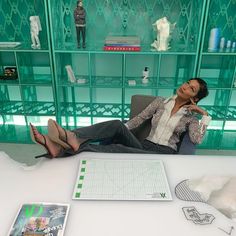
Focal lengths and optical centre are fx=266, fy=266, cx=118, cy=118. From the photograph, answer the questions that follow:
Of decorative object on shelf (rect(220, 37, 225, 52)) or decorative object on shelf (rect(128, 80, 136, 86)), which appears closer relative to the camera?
decorative object on shelf (rect(220, 37, 225, 52))

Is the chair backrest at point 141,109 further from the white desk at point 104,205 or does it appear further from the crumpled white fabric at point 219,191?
the crumpled white fabric at point 219,191

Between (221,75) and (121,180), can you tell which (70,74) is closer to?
(221,75)

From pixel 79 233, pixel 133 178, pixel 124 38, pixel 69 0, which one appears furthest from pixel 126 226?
pixel 69 0

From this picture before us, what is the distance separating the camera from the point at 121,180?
1.18 metres

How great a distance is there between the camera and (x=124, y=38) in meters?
2.58

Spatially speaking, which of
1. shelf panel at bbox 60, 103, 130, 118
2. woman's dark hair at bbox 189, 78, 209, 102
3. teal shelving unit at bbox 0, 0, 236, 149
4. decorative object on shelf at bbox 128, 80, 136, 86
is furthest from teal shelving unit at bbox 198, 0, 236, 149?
shelf panel at bbox 60, 103, 130, 118

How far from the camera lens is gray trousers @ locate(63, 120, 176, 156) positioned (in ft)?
5.37

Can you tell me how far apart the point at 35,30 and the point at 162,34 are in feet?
4.04

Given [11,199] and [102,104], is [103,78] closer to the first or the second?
[102,104]

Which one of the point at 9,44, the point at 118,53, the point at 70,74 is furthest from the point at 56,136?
the point at 9,44

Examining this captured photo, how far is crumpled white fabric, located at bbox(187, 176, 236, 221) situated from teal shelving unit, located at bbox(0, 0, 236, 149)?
1.59 metres

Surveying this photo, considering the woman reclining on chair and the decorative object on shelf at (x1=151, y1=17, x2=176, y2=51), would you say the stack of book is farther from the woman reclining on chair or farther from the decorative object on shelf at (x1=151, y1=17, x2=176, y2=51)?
the woman reclining on chair

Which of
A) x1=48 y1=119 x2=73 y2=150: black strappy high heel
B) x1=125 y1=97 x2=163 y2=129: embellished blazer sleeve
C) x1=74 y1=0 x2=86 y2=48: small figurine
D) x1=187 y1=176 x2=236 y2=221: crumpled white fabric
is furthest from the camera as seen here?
x1=74 y1=0 x2=86 y2=48: small figurine

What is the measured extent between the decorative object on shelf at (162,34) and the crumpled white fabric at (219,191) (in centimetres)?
167
